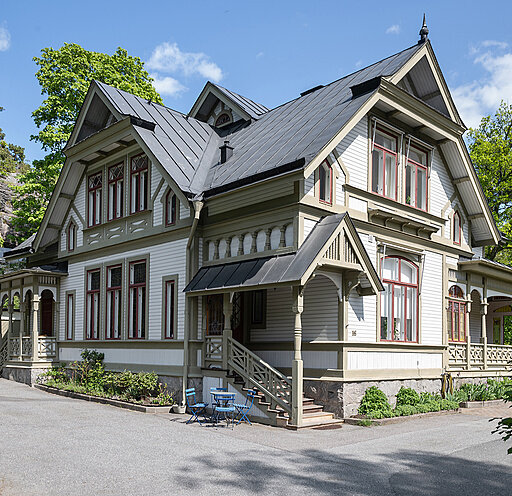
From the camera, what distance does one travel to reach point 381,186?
1831cm

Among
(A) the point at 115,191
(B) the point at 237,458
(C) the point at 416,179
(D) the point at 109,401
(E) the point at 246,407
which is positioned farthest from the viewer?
(A) the point at 115,191

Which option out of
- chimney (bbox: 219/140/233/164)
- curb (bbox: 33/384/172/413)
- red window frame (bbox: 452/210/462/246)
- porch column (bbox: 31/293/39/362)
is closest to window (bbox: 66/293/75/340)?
porch column (bbox: 31/293/39/362)

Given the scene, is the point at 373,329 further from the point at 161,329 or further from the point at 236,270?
the point at 161,329

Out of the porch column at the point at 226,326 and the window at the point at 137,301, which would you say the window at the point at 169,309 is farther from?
the porch column at the point at 226,326

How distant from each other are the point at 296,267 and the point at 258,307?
4081 millimetres

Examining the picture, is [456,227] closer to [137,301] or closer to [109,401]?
[137,301]

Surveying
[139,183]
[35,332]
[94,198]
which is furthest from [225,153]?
[35,332]

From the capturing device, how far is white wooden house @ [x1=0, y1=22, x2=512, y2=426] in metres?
15.5

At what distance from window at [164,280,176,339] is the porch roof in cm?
163

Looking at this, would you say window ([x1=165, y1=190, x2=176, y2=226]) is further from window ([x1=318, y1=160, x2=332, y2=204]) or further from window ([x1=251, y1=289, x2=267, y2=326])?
window ([x1=318, y1=160, x2=332, y2=204])

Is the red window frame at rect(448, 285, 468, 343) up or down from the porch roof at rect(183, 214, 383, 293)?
down

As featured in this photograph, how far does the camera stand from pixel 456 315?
2145cm

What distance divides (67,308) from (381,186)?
12280mm

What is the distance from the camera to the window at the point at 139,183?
1977cm
